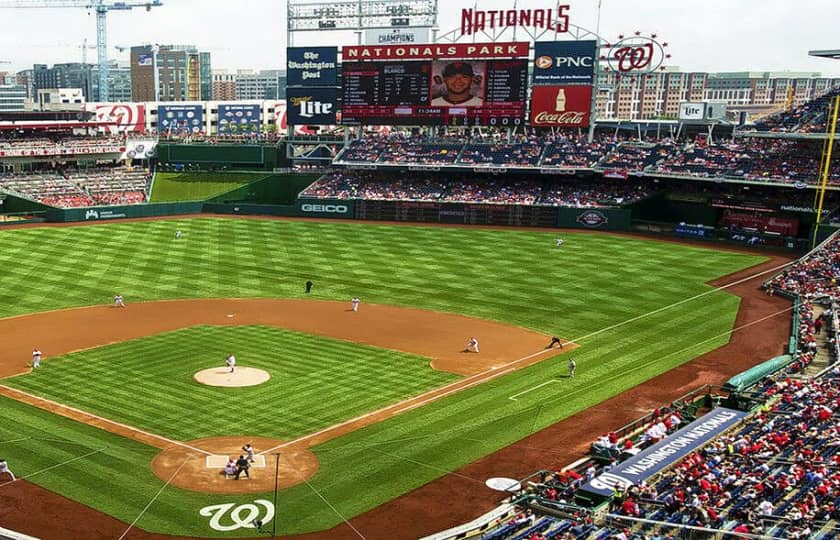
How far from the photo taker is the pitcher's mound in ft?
105

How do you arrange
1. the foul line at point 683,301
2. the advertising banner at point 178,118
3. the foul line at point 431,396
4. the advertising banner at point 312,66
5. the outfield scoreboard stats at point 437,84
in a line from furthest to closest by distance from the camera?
the advertising banner at point 178,118, the advertising banner at point 312,66, the outfield scoreboard stats at point 437,84, the foul line at point 683,301, the foul line at point 431,396

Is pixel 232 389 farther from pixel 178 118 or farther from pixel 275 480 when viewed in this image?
pixel 178 118

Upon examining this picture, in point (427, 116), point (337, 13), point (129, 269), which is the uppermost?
point (337, 13)

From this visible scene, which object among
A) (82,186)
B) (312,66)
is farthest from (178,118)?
(312,66)

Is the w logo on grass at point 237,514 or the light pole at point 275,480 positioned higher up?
the light pole at point 275,480

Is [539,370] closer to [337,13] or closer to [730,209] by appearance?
[730,209]

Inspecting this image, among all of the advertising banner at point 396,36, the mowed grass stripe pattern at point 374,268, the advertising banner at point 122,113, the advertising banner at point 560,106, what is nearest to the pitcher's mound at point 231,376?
the mowed grass stripe pattern at point 374,268

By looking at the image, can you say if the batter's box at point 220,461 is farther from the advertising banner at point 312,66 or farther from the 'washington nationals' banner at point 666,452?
the advertising banner at point 312,66

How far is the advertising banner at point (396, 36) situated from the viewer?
81.2 m

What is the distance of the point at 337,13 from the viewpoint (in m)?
85.3

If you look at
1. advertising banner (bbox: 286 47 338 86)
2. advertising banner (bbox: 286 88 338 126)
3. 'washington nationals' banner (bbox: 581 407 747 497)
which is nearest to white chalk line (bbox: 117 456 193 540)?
'washington nationals' banner (bbox: 581 407 747 497)

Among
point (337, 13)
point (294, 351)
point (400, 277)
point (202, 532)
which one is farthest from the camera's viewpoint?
point (337, 13)

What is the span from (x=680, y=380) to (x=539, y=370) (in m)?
5.85

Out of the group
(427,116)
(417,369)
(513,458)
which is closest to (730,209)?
(427,116)
